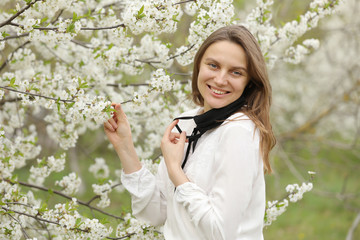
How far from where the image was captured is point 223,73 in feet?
6.27

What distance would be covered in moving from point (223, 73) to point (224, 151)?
0.35 meters

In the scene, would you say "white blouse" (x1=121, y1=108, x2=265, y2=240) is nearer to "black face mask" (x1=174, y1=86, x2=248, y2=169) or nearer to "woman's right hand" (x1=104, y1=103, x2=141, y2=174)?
"black face mask" (x1=174, y1=86, x2=248, y2=169)

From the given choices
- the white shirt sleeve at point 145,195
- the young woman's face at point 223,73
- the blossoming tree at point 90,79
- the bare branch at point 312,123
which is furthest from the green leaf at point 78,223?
the bare branch at point 312,123

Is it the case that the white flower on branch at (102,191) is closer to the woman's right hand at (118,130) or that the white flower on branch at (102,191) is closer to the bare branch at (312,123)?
the woman's right hand at (118,130)

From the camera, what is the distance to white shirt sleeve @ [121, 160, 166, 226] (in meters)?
2.18

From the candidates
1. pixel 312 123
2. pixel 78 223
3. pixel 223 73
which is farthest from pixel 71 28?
pixel 312 123

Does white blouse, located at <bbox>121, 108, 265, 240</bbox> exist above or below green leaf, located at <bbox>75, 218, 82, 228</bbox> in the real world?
below

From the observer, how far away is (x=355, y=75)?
274 inches

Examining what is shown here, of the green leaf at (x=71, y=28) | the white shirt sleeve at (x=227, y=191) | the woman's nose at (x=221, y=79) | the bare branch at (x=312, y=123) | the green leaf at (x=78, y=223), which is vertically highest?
the bare branch at (x=312, y=123)

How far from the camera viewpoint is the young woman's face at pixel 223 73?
1902 millimetres

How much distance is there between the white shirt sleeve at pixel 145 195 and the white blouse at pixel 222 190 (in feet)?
0.50

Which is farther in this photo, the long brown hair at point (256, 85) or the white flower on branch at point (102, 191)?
the white flower on branch at point (102, 191)

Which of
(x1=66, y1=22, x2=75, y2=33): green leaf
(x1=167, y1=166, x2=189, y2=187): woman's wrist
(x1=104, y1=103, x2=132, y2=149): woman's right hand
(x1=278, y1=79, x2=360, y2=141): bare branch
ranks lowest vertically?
(x1=167, y1=166, x2=189, y2=187): woman's wrist

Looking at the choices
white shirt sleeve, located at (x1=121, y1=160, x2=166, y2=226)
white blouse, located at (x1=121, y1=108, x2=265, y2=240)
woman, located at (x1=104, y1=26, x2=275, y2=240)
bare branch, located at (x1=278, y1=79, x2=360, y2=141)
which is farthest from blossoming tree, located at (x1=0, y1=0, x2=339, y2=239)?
bare branch, located at (x1=278, y1=79, x2=360, y2=141)
